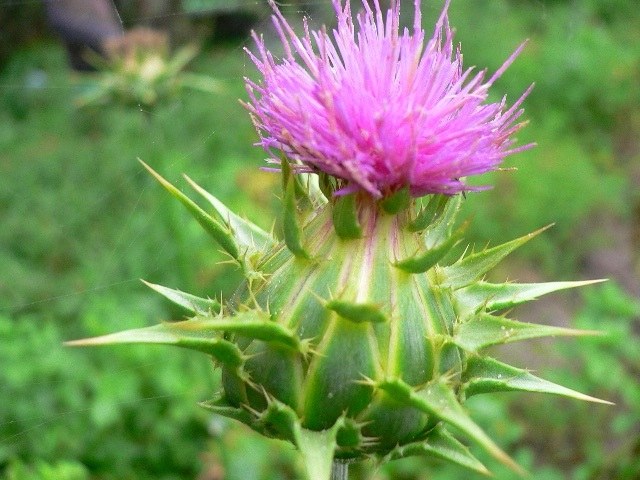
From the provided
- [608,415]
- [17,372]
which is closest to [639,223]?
[608,415]

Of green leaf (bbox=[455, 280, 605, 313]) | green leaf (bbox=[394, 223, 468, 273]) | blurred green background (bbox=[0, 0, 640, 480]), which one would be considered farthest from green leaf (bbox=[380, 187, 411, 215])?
blurred green background (bbox=[0, 0, 640, 480])

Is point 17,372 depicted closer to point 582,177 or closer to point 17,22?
point 582,177

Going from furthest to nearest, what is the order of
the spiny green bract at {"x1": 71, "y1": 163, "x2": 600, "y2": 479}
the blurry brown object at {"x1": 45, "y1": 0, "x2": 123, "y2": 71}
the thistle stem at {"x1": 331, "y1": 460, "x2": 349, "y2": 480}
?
1. the blurry brown object at {"x1": 45, "y1": 0, "x2": 123, "y2": 71}
2. the thistle stem at {"x1": 331, "y1": 460, "x2": 349, "y2": 480}
3. the spiny green bract at {"x1": 71, "y1": 163, "x2": 600, "y2": 479}

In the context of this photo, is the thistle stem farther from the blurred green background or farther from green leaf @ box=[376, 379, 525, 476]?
the blurred green background

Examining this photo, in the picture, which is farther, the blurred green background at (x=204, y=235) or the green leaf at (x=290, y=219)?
the blurred green background at (x=204, y=235)

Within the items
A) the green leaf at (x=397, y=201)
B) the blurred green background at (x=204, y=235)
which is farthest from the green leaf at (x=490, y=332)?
the blurred green background at (x=204, y=235)

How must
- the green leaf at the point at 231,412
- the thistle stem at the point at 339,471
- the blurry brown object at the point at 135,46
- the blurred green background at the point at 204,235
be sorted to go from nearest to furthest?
1. the green leaf at the point at 231,412
2. the thistle stem at the point at 339,471
3. the blurred green background at the point at 204,235
4. the blurry brown object at the point at 135,46

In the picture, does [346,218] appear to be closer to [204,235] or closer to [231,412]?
[231,412]

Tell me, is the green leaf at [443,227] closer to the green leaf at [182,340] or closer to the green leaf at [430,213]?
the green leaf at [430,213]
